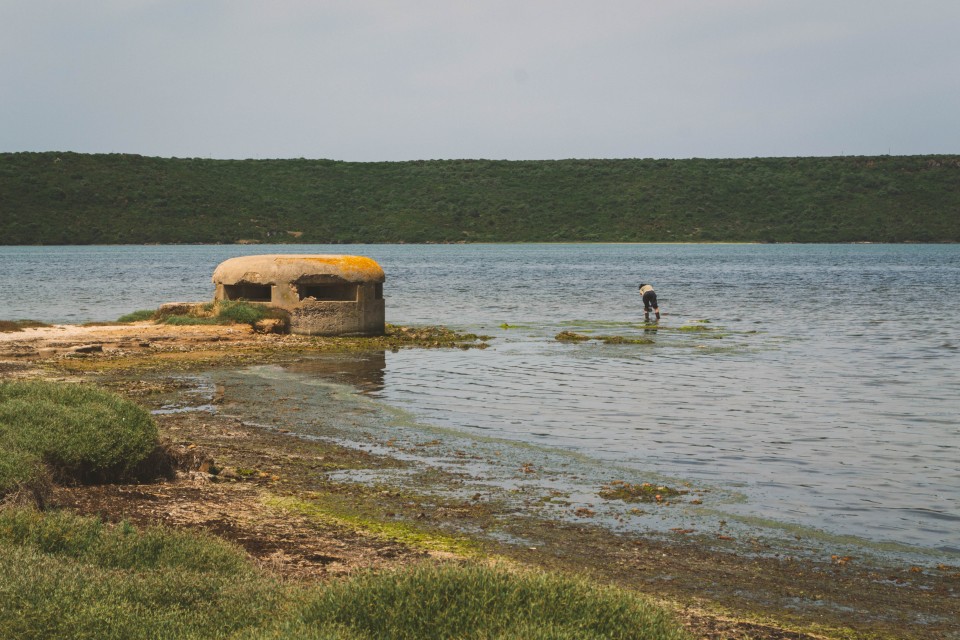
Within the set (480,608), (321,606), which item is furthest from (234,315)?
(480,608)

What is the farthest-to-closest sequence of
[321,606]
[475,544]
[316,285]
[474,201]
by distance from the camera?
[474,201]
[316,285]
[475,544]
[321,606]

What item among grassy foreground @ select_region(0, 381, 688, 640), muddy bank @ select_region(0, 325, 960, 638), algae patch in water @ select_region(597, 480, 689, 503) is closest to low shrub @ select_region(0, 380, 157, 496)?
muddy bank @ select_region(0, 325, 960, 638)

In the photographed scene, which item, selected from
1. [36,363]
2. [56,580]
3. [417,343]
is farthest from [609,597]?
[417,343]

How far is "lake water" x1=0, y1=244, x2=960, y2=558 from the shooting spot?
8922 millimetres

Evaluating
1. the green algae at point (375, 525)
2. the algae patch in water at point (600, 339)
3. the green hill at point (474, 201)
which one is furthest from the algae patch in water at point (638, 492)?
the green hill at point (474, 201)

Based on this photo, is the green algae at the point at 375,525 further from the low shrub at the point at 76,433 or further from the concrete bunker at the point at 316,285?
the concrete bunker at the point at 316,285

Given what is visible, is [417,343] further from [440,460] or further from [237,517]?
[237,517]

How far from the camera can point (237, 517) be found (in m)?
7.25

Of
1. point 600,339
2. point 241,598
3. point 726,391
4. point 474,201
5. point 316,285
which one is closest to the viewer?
point 241,598

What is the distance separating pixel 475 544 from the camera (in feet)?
22.4

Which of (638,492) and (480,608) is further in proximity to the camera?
(638,492)

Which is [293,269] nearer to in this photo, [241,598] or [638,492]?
[638,492]

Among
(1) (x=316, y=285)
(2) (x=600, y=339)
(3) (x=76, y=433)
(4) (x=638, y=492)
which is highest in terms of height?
(1) (x=316, y=285)

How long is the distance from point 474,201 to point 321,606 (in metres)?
120
